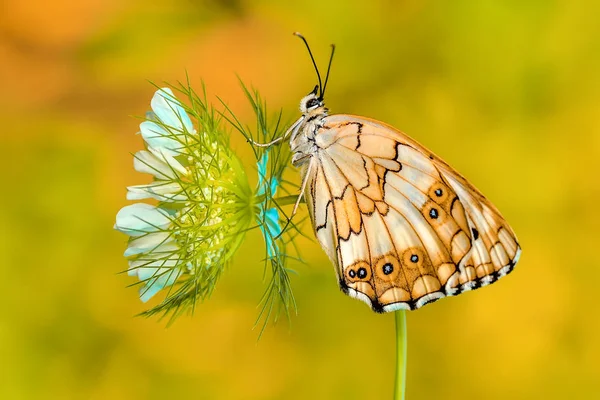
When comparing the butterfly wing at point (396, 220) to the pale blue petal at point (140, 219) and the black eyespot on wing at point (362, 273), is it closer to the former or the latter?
the black eyespot on wing at point (362, 273)

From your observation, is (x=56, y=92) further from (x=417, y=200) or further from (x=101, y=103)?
(x=417, y=200)

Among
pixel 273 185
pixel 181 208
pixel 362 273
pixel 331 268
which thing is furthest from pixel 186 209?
pixel 331 268

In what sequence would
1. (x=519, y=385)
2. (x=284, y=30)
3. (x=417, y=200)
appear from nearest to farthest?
(x=417, y=200) < (x=519, y=385) < (x=284, y=30)

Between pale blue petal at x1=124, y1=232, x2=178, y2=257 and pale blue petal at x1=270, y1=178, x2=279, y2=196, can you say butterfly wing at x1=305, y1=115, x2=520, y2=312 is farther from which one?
pale blue petal at x1=124, y1=232, x2=178, y2=257

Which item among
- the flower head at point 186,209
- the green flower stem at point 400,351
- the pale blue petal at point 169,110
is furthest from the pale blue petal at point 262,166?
the green flower stem at point 400,351

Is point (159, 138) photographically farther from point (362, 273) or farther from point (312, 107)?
→ point (362, 273)

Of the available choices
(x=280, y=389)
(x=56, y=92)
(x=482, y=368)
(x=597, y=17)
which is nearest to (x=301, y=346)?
(x=280, y=389)

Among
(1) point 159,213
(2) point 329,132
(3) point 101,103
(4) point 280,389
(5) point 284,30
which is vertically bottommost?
A: (4) point 280,389
